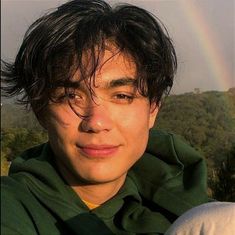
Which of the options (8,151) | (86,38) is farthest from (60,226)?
(8,151)

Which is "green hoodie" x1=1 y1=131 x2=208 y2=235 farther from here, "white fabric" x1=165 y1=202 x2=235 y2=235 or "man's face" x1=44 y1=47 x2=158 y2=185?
"white fabric" x1=165 y1=202 x2=235 y2=235

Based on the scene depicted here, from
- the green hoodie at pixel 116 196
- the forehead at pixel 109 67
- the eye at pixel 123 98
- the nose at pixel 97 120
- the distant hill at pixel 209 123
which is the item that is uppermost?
the forehead at pixel 109 67

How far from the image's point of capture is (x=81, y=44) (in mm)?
1056

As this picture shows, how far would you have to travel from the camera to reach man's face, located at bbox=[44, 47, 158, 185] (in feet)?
3.09

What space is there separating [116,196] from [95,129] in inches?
9.1

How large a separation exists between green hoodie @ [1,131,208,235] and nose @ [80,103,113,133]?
148 millimetres

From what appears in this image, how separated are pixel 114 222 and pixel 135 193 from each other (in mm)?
123

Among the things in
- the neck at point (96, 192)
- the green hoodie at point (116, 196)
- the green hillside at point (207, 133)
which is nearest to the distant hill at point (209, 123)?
the green hillside at point (207, 133)

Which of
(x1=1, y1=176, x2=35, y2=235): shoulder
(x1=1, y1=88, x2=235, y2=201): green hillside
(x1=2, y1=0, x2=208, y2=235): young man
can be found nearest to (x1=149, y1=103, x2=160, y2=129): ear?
(x1=2, y1=0, x2=208, y2=235): young man

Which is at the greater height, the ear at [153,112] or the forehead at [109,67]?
the forehead at [109,67]

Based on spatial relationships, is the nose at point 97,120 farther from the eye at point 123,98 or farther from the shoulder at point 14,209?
the shoulder at point 14,209

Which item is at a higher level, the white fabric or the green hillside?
the white fabric

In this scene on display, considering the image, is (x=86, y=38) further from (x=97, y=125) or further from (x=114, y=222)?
(x=114, y=222)

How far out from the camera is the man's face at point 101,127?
0.94m
